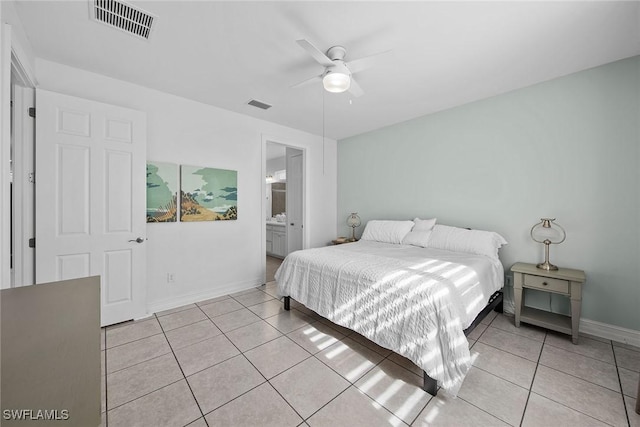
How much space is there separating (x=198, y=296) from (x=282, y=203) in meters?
4.02

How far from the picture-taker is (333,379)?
1.87 metres

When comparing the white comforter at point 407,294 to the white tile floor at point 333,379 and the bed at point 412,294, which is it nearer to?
the bed at point 412,294

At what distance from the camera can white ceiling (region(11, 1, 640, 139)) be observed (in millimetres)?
1791

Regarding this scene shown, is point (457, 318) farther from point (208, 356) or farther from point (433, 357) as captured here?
point (208, 356)

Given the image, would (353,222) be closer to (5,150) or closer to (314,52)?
(314,52)

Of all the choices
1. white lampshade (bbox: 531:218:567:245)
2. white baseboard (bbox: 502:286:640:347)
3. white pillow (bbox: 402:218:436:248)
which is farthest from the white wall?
white baseboard (bbox: 502:286:640:347)

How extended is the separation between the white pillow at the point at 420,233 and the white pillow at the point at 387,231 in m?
0.07

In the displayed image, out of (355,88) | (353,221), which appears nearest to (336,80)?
(355,88)

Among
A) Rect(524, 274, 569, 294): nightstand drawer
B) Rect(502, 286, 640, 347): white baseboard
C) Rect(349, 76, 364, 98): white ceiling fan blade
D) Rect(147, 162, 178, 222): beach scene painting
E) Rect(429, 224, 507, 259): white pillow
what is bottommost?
Rect(502, 286, 640, 347): white baseboard

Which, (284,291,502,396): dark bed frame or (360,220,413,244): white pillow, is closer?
(284,291,502,396): dark bed frame

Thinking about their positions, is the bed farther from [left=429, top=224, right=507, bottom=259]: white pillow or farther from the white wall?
the white wall

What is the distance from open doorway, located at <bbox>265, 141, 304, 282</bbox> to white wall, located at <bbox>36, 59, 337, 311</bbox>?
1.90 feet

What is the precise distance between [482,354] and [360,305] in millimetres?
1135

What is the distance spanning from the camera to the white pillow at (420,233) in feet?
11.3
